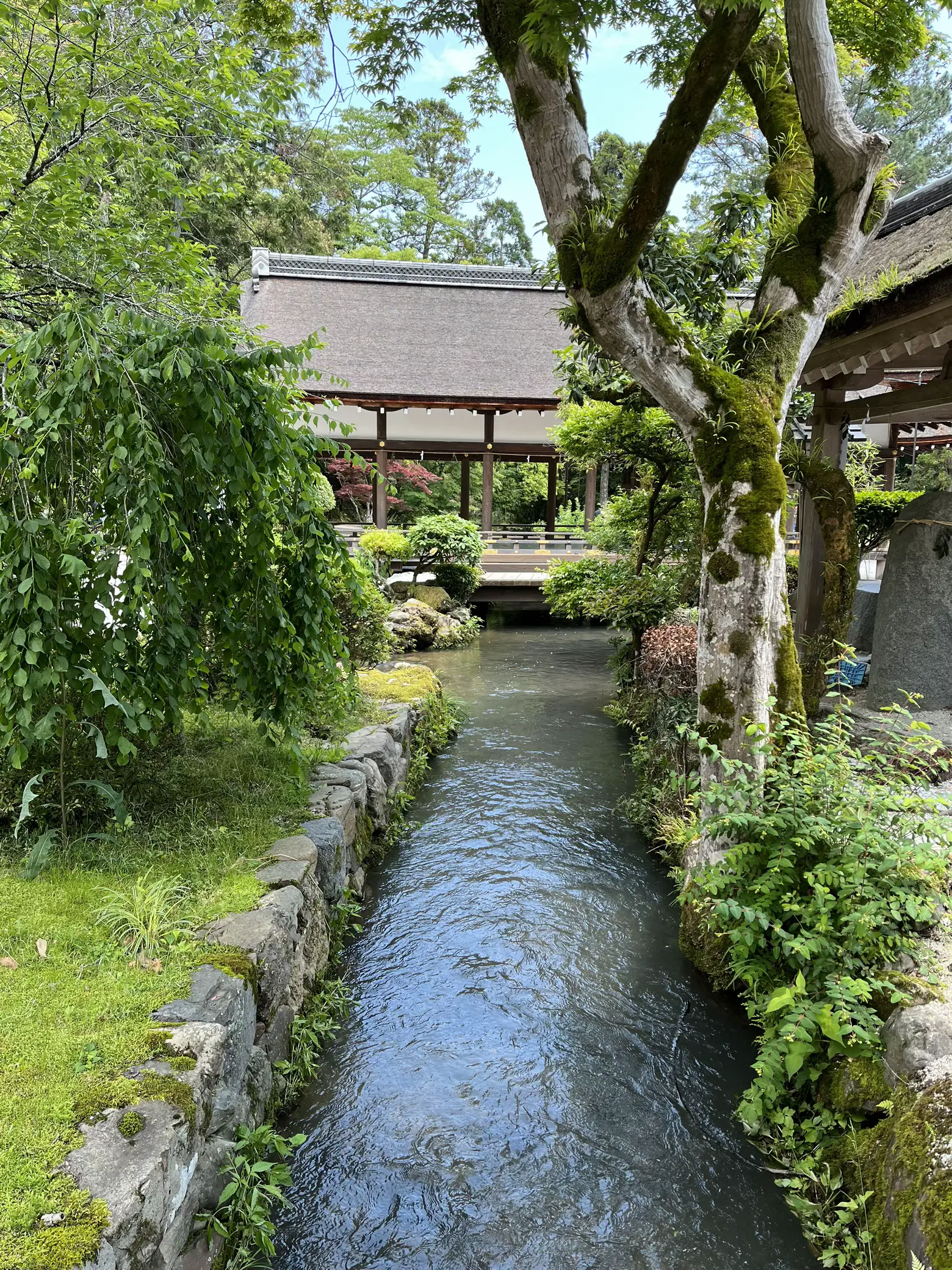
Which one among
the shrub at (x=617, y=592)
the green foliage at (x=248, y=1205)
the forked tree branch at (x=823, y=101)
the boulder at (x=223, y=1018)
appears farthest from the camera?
the shrub at (x=617, y=592)

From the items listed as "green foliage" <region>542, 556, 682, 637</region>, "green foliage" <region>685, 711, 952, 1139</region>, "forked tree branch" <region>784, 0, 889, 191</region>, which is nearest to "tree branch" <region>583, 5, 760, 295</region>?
"forked tree branch" <region>784, 0, 889, 191</region>

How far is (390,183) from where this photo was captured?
95.3 ft

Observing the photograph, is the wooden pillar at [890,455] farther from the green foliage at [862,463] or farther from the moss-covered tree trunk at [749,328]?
the moss-covered tree trunk at [749,328]

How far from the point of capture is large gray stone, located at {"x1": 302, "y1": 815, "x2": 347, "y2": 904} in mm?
4371

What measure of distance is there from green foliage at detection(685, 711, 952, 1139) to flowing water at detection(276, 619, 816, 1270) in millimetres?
424

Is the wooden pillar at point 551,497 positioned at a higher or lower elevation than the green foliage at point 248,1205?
higher

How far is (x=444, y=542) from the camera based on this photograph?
51.6 feet

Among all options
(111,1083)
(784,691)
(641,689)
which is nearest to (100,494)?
(111,1083)

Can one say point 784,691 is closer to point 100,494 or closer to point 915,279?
point 915,279

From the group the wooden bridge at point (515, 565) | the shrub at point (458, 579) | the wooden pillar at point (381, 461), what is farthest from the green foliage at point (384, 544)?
the wooden pillar at point (381, 461)

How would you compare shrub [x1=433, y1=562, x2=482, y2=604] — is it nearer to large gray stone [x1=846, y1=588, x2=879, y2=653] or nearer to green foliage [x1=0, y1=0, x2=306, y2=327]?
large gray stone [x1=846, y1=588, x2=879, y2=653]

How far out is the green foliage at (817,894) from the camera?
9.85 ft

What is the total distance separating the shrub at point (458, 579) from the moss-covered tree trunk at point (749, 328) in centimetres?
1138

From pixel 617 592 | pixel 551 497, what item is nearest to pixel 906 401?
pixel 617 592
